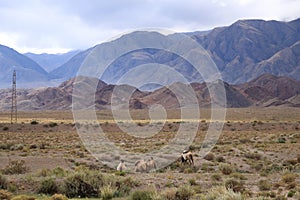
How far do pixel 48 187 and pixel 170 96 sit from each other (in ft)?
456

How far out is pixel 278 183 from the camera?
16.6 meters

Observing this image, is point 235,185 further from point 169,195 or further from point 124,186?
point 124,186

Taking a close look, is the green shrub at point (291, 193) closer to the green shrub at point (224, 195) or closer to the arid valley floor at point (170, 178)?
the arid valley floor at point (170, 178)

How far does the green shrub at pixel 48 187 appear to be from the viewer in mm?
14359

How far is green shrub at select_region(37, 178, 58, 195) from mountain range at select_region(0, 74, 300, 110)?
109 metres

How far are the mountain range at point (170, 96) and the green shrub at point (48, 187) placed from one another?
10920cm

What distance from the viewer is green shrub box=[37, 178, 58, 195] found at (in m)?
14.4

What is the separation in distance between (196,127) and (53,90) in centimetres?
14500

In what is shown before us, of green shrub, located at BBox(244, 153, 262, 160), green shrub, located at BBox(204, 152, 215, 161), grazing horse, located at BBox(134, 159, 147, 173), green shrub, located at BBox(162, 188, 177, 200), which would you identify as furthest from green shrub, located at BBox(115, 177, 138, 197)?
green shrub, located at BBox(244, 153, 262, 160)

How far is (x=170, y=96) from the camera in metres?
153

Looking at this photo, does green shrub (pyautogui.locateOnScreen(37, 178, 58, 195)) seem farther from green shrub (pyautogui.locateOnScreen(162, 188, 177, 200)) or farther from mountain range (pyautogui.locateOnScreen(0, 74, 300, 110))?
mountain range (pyautogui.locateOnScreen(0, 74, 300, 110))

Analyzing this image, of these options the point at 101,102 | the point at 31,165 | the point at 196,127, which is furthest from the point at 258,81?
the point at 31,165

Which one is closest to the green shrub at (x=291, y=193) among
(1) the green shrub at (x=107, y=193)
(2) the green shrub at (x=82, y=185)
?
(1) the green shrub at (x=107, y=193)

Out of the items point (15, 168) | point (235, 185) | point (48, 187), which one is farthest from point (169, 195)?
point (15, 168)
